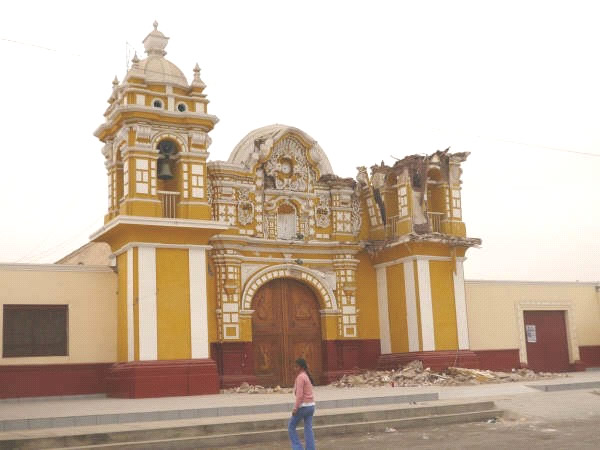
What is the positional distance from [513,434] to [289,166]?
482 inches

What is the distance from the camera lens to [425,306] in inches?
894

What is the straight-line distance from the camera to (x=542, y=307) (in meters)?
26.6

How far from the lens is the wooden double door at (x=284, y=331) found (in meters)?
21.9

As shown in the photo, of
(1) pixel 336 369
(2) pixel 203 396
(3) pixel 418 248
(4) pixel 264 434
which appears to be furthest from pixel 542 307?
(4) pixel 264 434

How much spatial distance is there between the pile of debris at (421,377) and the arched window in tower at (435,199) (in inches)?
164

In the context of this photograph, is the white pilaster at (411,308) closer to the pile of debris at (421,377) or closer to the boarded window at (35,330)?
the pile of debris at (421,377)

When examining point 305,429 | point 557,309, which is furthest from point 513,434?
point 557,309

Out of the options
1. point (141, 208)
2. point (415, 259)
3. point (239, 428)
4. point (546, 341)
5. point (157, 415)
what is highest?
point (141, 208)

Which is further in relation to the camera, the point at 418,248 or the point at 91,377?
the point at 418,248

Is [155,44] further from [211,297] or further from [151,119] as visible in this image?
[211,297]

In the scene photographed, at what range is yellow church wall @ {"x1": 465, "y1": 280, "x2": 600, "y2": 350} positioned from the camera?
82.5ft

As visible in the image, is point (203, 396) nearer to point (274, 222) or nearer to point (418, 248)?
point (274, 222)

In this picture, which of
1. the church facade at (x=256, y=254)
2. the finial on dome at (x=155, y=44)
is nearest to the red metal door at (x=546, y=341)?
the church facade at (x=256, y=254)

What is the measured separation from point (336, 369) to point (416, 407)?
8.17 meters
